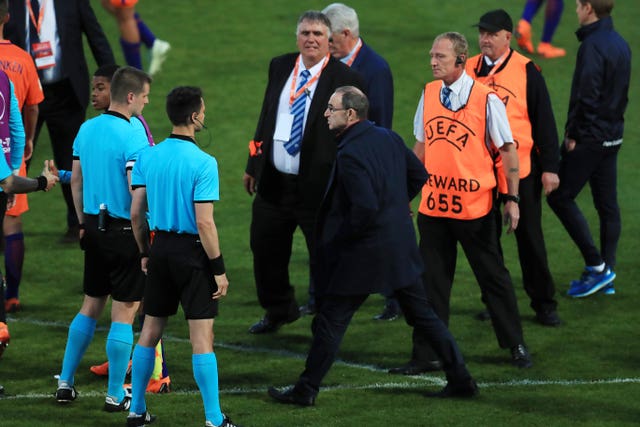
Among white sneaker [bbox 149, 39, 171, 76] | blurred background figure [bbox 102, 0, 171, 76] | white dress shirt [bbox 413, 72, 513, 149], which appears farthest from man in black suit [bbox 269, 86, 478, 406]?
white sneaker [bbox 149, 39, 171, 76]

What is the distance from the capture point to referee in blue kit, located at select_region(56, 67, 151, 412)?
23.9 feet

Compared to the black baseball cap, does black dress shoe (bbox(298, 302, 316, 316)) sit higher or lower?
lower

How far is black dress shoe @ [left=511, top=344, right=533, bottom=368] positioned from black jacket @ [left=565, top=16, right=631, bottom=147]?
2.46 metres

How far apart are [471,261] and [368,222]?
142 centimetres

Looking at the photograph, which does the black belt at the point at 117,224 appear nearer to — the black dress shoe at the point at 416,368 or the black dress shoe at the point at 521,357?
the black dress shoe at the point at 416,368

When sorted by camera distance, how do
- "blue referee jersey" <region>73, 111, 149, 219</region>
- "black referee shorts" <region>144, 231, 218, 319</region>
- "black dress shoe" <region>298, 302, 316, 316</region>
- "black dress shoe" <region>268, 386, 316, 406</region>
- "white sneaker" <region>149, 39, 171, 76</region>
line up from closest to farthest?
"black referee shorts" <region>144, 231, 218, 319</region> < "blue referee jersey" <region>73, 111, 149, 219</region> < "black dress shoe" <region>268, 386, 316, 406</region> < "black dress shoe" <region>298, 302, 316, 316</region> < "white sneaker" <region>149, 39, 171, 76</region>

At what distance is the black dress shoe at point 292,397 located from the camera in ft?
24.3

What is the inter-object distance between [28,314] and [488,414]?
402 centimetres

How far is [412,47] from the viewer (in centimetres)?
1773

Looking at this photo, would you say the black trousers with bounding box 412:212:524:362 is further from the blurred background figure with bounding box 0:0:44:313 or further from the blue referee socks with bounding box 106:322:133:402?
the blurred background figure with bounding box 0:0:44:313

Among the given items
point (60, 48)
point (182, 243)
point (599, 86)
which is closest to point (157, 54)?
point (60, 48)

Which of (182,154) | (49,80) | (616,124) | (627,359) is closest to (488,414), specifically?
(627,359)

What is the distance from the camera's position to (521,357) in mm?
8406

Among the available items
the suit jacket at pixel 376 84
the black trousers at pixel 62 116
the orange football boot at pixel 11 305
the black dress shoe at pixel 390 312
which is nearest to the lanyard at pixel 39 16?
the black trousers at pixel 62 116
